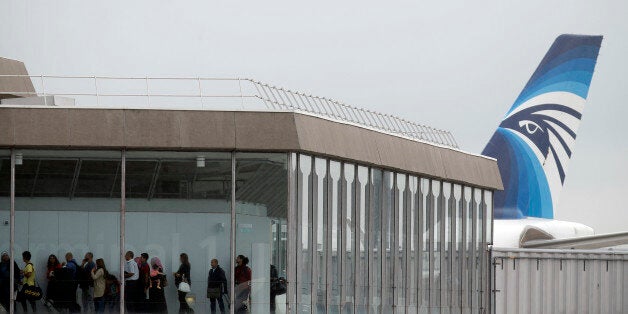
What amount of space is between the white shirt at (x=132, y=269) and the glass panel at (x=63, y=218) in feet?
0.69

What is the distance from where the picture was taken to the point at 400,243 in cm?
4181

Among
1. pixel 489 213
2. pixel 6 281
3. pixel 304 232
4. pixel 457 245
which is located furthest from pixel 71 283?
pixel 489 213

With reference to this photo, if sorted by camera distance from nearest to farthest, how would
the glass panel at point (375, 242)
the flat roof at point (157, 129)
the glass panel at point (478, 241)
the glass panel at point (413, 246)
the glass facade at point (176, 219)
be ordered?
the flat roof at point (157, 129) → the glass facade at point (176, 219) → the glass panel at point (375, 242) → the glass panel at point (413, 246) → the glass panel at point (478, 241)

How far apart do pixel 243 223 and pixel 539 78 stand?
4742 cm

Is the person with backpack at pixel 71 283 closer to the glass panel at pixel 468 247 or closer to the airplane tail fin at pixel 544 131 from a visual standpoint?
the glass panel at pixel 468 247

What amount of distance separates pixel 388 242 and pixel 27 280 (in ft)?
33.6

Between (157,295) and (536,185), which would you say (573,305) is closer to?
(157,295)

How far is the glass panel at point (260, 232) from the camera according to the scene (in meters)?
35.5

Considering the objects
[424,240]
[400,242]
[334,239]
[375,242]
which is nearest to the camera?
[334,239]

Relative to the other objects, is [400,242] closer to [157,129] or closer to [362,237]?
[362,237]

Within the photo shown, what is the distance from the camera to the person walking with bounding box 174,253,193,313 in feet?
116

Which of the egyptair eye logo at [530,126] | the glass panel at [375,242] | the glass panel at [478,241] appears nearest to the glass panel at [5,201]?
the glass panel at [375,242]

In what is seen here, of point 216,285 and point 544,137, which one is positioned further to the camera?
point 544,137

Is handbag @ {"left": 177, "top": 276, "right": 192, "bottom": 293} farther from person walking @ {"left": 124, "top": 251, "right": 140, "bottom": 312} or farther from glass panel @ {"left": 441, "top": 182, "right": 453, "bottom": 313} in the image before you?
glass panel @ {"left": 441, "top": 182, "right": 453, "bottom": 313}
